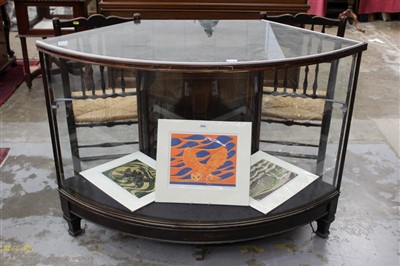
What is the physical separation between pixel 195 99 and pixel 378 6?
536 centimetres

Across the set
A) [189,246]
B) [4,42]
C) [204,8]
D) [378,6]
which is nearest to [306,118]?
[189,246]

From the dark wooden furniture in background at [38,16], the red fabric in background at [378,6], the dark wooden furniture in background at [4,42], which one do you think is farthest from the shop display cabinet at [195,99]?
the red fabric in background at [378,6]

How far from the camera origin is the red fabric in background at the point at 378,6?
20.3ft

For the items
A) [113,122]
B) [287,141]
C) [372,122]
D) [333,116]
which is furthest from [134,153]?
[372,122]

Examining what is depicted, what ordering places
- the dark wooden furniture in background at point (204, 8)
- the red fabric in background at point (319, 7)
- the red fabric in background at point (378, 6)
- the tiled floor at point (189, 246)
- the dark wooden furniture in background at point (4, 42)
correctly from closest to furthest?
1. the tiled floor at point (189, 246)
2. the dark wooden furniture in background at point (204, 8)
3. the dark wooden furniture in background at point (4, 42)
4. the red fabric in background at point (319, 7)
5. the red fabric in background at point (378, 6)

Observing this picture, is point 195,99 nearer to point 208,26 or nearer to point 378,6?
point 208,26

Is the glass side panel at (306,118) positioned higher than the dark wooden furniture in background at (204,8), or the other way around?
the dark wooden furniture in background at (204,8)

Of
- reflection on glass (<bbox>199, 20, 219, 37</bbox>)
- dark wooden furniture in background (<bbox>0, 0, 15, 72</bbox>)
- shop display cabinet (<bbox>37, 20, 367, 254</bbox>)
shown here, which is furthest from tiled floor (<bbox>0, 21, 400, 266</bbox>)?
dark wooden furniture in background (<bbox>0, 0, 15, 72</bbox>)

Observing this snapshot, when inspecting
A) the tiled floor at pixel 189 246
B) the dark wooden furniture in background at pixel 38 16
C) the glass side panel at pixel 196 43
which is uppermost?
the glass side panel at pixel 196 43

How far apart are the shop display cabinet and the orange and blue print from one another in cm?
10

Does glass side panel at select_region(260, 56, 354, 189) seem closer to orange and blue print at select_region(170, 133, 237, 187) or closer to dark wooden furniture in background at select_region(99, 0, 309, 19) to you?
orange and blue print at select_region(170, 133, 237, 187)

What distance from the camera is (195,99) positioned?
1.80 meters

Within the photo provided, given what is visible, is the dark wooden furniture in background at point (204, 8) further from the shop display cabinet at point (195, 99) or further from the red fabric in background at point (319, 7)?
the red fabric in background at point (319, 7)

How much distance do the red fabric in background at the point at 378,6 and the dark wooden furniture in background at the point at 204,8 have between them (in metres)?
3.43
